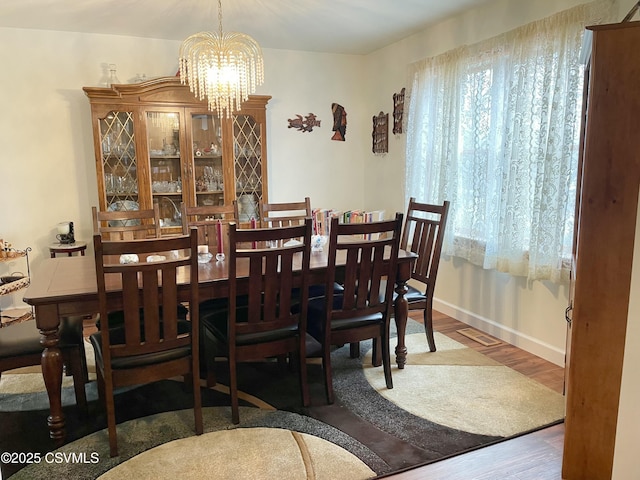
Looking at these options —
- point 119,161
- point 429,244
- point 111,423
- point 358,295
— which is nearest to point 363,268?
point 358,295

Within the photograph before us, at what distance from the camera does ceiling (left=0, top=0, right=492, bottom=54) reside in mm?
3373

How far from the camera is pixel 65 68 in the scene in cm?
407

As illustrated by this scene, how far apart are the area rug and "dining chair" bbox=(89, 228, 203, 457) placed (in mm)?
202

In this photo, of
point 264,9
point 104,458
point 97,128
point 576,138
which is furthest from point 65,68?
point 576,138

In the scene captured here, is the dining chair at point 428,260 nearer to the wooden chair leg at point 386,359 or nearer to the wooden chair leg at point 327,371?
the wooden chair leg at point 386,359

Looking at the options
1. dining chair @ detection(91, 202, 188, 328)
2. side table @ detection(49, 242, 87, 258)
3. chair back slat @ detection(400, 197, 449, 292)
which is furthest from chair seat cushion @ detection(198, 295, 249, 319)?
side table @ detection(49, 242, 87, 258)

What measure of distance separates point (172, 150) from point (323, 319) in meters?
2.45

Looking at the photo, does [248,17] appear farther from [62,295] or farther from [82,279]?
[62,295]

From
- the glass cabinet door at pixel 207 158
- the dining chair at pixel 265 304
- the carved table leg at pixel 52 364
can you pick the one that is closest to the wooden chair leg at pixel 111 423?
the carved table leg at pixel 52 364

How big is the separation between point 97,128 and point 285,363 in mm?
2502

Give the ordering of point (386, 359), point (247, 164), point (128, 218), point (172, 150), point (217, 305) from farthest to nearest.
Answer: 1. point (247, 164)
2. point (172, 150)
3. point (128, 218)
4. point (217, 305)
5. point (386, 359)

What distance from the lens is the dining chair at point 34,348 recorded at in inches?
90.7

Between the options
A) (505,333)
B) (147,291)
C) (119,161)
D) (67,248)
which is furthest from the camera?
(119,161)

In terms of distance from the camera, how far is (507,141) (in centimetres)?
328
